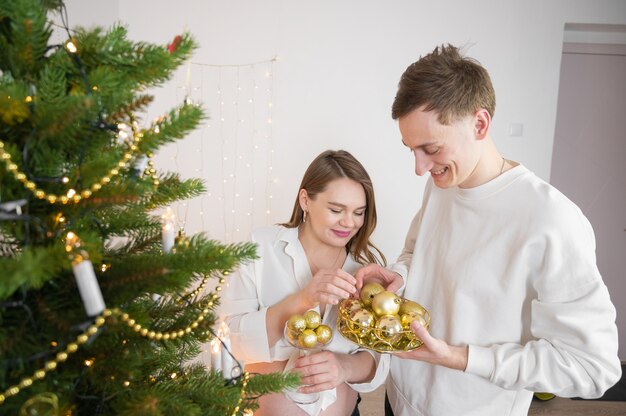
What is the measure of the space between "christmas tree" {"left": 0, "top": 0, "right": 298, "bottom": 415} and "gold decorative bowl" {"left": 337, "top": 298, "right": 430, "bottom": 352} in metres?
0.59

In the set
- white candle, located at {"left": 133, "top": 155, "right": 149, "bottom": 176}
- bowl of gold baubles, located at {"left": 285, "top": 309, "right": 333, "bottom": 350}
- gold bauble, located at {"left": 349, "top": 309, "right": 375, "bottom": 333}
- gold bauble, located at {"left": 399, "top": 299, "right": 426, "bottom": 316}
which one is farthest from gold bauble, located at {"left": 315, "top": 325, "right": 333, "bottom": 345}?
white candle, located at {"left": 133, "top": 155, "right": 149, "bottom": 176}

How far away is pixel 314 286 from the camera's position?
1.31m

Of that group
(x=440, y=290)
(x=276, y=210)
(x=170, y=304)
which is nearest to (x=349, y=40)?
(x=276, y=210)

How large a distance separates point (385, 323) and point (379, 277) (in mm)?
312

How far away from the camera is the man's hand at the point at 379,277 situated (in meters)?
1.41

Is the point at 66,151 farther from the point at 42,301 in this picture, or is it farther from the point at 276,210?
the point at 276,210

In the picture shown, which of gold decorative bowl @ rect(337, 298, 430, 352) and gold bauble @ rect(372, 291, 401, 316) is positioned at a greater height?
gold bauble @ rect(372, 291, 401, 316)

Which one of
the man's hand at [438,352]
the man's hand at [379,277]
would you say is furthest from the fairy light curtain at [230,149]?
the man's hand at [438,352]

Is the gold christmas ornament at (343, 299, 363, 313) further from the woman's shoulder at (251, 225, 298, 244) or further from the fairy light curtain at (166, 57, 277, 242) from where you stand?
the fairy light curtain at (166, 57, 277, 242)

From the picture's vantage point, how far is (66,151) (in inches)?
23.3

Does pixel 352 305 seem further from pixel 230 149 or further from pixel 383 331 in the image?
pixel 230 149

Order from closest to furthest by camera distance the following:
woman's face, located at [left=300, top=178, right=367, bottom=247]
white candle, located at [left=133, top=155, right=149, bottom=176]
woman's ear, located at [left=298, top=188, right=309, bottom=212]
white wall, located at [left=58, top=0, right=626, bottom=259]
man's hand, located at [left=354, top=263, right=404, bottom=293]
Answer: white candle, located at [left=133, top=155, right=149, bottom=176] < man's hand, located at [left=354, top=263, right=404, bottom=293] < woman's face, located at [left=300, top=178, right=367, bottom=247] < woman's ear, located at [left=298, top=188, right=309, bottom=212] < white wall, located at [left=58, top=0, right=626, bottom=259]

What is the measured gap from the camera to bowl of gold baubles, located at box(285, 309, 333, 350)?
4.17 feet

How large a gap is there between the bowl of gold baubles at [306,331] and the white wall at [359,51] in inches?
72.2
